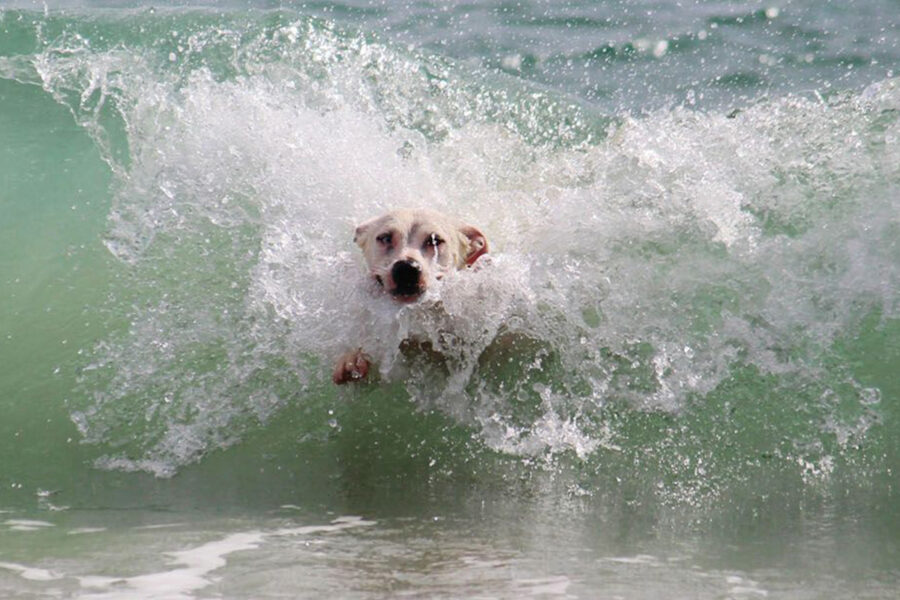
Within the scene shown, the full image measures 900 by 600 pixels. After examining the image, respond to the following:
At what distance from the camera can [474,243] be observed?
5297mm

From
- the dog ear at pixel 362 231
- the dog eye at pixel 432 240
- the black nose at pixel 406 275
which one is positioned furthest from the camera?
the dog ear at pixel 362 231

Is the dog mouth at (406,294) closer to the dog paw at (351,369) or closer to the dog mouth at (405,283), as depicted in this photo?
the dog mouth at (405,283)

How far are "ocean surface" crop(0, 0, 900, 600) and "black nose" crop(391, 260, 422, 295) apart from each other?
20 cm

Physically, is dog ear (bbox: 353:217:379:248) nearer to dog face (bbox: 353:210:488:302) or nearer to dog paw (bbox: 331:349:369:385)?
dog face (bbox: 353:210:488:302)

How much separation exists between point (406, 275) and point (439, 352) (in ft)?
1.64

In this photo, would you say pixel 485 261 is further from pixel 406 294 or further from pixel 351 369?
pixel 351 369

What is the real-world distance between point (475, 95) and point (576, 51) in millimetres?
2213

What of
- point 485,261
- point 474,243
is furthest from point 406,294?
point 474,243

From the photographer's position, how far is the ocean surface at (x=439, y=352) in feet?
10.6

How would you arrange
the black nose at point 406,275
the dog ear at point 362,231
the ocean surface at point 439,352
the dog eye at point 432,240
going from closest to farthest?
the ocean surface at point 439,352, the black nose at point 406,275, the dog eye at point 432,240, the dog ear at point 362,231

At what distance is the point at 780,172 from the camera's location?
21.0 ft

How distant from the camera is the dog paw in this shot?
15.6 ft

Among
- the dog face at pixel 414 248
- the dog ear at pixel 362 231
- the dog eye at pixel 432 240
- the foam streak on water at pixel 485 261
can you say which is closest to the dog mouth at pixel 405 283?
the dog face at pixel 414 248

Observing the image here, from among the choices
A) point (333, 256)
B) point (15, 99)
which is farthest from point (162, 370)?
point (15, 99)
